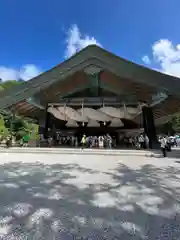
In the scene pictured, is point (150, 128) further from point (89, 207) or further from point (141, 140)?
point (89, 207)

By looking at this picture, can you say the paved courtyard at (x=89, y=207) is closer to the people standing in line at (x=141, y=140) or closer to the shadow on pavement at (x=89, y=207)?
the shadow on pavement at (x=89, y=207)

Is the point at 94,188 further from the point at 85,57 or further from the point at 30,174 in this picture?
the point at 85,57

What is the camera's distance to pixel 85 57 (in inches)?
413

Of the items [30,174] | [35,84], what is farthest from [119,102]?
[30,174]

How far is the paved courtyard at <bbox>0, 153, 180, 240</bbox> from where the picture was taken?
224cm

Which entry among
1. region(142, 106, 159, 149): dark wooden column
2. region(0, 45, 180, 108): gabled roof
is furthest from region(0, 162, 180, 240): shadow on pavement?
region(142, 106, 159, 149): dark wooden column

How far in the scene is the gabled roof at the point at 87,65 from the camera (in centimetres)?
983

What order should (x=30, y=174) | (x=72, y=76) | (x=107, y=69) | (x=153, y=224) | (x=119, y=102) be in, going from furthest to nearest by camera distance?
A: 1. (x=119, y=102)
2. (x=72, y=76)
3. (x=107, y=69)
4. (x=30, y=174)
5. (x=153, y=224)

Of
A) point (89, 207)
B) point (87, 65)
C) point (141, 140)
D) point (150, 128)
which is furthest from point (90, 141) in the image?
point (89, 207)

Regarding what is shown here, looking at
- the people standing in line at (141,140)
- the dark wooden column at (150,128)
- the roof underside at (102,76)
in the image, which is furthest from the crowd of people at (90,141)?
the roof underside at (102,76)

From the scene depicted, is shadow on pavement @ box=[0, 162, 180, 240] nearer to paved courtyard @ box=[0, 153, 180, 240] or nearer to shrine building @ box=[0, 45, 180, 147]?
paved courtyard @ box=[0, 153, 180, 240]

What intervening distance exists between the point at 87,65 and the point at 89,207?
29.5ft

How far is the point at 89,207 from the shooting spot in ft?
9.61

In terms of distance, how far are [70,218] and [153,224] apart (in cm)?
115
